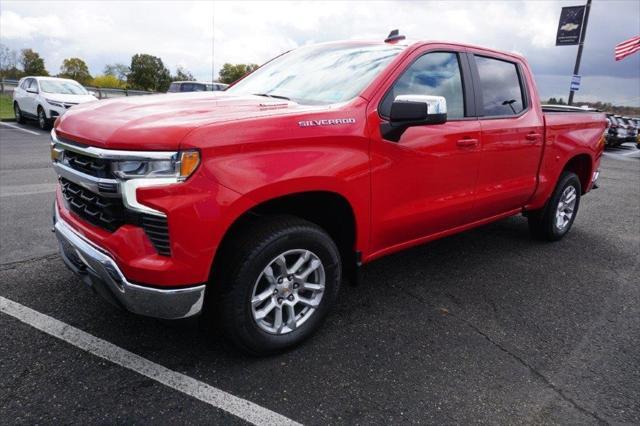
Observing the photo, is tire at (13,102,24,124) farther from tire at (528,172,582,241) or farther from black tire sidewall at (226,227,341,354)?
black tire sidewall at (226,227,341,354)

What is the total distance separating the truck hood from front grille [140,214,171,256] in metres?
0.32

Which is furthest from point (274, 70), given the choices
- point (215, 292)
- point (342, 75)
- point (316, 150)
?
point (215, 292)

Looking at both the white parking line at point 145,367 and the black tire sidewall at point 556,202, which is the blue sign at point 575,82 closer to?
the black tire sidewall at point 556,202

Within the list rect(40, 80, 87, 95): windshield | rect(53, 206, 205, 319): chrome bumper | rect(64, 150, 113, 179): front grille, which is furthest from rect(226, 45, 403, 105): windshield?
rect(40, 80, 87, 95): windshield

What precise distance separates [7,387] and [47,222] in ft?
9.83

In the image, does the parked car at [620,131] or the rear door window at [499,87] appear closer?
the rear door window at [499,87]

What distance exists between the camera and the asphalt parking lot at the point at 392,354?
2.31 meters

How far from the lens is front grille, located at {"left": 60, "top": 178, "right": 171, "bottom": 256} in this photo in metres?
2.18

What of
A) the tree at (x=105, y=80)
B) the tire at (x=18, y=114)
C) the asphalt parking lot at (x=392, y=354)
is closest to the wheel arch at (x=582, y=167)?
the asphalt parking lot at (x=392, y=354)

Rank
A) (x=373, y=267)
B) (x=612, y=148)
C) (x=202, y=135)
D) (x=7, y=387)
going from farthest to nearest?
1. (x=612, y=148)
2. (x=373, y=267)
3. (x=7, y=387)
4. (x=202, y=135)

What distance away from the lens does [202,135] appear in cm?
219

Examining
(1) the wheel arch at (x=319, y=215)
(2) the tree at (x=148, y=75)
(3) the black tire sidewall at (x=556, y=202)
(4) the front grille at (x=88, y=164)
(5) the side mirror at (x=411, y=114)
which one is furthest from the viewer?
(2) the tree at (x=148, y=75)

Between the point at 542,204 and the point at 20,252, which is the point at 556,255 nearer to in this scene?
the point at 542,204

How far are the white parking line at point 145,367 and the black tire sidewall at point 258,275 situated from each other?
1.05 ft
